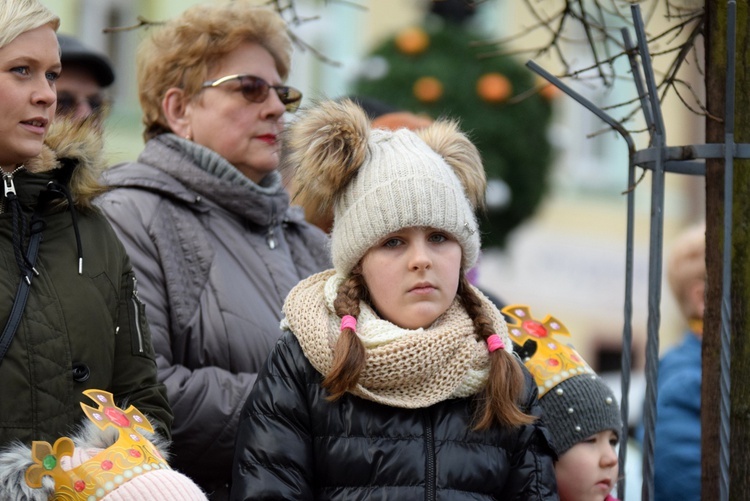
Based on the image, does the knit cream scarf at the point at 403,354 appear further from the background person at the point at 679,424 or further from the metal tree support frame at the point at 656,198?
the background person at the point at 679,424

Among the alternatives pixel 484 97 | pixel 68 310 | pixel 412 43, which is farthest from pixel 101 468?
pixel 412 43

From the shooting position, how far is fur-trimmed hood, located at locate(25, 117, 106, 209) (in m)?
3.13

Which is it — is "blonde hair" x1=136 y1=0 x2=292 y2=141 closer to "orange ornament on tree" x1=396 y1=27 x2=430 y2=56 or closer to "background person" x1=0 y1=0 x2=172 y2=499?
"background person" x1=0 y1=0 x2=172 y2=499

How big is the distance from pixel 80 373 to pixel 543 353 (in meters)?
1.33

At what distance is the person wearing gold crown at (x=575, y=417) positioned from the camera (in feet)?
11.7

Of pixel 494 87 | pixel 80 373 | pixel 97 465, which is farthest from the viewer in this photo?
pixel 494 87

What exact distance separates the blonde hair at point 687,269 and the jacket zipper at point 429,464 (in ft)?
7.29

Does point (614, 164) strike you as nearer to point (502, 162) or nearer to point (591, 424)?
point (502, 162)

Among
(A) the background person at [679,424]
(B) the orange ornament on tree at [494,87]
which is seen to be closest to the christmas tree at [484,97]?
(B) the orange ornament on tree at [494,87]

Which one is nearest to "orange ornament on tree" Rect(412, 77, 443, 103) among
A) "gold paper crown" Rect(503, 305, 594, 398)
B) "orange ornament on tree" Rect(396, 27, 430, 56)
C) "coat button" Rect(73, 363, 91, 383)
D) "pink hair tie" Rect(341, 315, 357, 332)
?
"orange ornament on tree" Rect(396, 27, 430, 56)

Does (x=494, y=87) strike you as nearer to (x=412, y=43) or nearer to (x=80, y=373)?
(x=412, y=43)

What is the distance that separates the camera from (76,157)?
3.19 m

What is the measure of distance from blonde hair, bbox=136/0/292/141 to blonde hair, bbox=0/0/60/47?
1.14m

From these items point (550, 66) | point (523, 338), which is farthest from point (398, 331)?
point (550, 66)
